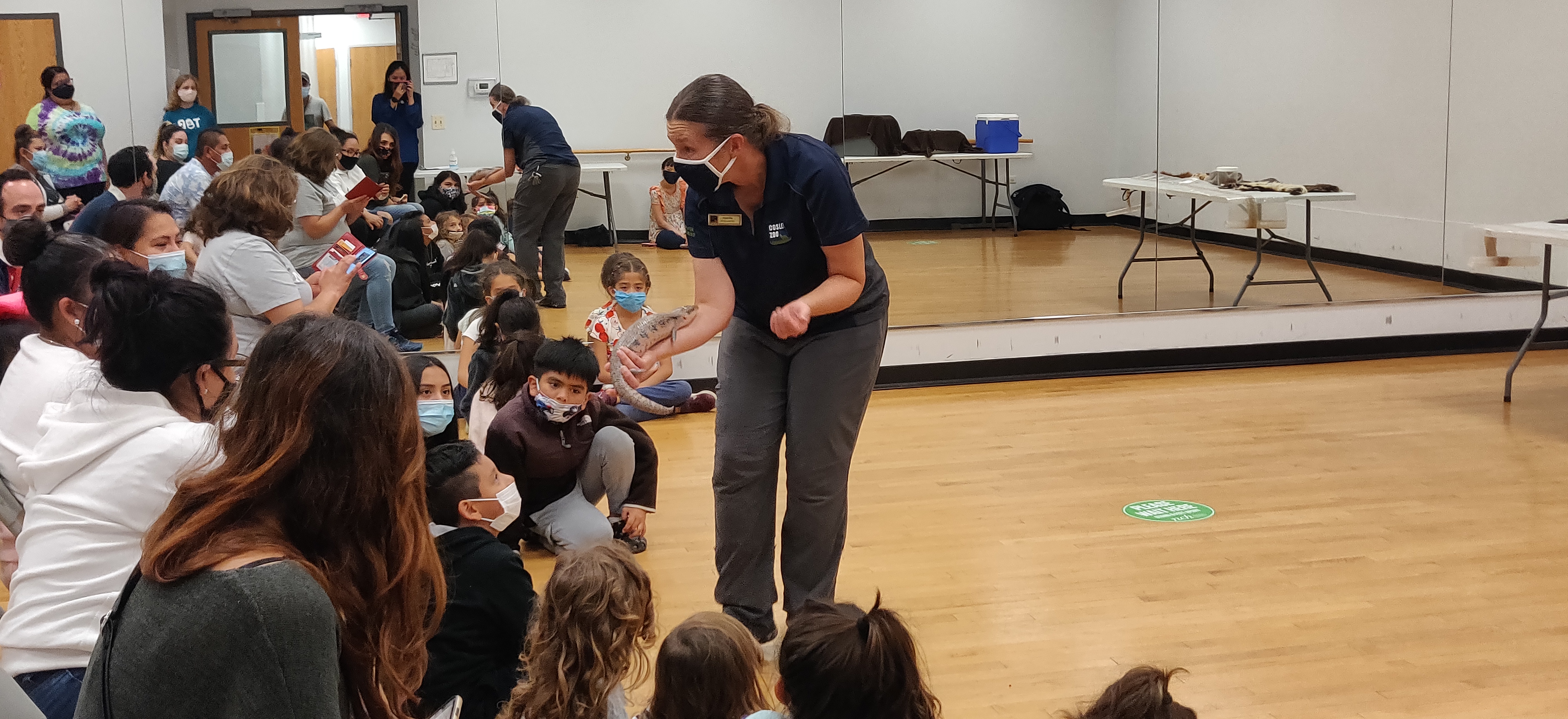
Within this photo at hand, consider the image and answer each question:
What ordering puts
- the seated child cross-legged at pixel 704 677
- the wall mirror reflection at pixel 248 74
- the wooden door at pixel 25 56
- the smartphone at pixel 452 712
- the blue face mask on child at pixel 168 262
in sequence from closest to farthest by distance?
the smartphone at pixel 452 712
the seated child cross-legged at pixel 704 677
the blue face mask on child at pixel 168 262
the wooden door at pixel 25 56
the wall mirror reflection at pixel 248 74

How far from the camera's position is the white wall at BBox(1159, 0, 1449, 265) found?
7258 mm

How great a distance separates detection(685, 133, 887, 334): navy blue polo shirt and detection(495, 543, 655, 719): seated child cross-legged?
0.94 metres

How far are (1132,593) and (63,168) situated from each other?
5697 mm

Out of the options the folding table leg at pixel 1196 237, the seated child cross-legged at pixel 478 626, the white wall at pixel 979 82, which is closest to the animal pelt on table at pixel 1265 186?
the folding table leg at pixel 1196 237

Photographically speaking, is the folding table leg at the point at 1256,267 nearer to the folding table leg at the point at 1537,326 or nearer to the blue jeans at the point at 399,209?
the folding table leg at the point at 1537,326

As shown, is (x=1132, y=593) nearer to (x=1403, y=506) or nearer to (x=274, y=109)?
(x=1403, y=506)

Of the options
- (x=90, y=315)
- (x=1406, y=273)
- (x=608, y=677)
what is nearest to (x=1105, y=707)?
(x=608, y=677)

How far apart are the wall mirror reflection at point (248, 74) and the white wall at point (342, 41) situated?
0.13 metres

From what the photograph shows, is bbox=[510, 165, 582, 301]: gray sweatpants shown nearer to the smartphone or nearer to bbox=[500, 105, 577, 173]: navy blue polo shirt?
bbox=[500, 105, 577, 173]: navy blue polo shirt

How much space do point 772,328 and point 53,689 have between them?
155 centimetres

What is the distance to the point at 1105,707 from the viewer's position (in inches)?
66.1

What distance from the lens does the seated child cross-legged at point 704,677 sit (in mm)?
2084

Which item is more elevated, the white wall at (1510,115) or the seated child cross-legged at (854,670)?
the white wall at (1510,115)

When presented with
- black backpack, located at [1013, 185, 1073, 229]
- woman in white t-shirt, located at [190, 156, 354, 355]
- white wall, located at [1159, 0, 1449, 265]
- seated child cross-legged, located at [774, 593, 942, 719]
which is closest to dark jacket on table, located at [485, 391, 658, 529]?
woman in white t-shirt, located at [190, 156, 354, 355]
